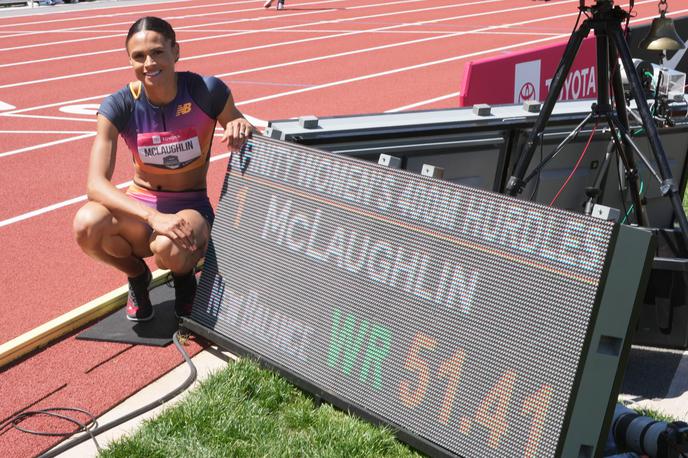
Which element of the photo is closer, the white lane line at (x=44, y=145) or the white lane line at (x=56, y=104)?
the white lane line at (x=44, y=145)

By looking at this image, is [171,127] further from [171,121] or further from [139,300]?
[139,300]

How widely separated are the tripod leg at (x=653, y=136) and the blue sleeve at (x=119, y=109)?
244 centimetres

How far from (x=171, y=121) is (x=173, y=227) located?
712 mm

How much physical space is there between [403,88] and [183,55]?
579 centimetres

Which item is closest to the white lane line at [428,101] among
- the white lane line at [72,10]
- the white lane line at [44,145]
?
the white lane line at [44,145]

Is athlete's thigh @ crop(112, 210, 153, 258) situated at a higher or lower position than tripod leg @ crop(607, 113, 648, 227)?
lower

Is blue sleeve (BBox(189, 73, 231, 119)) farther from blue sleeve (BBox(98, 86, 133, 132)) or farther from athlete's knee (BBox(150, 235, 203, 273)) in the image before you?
athlete's knee (BBox(150, 235, 203, 273))

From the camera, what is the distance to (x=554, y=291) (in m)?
2.96

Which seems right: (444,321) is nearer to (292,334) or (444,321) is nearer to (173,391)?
(292,334)

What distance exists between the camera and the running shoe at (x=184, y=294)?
14.7ft

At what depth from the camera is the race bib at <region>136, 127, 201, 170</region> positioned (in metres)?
4.49

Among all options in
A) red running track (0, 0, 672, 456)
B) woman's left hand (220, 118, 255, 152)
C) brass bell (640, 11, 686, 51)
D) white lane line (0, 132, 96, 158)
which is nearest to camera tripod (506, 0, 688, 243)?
brass bell (640, 11, 686, 51)

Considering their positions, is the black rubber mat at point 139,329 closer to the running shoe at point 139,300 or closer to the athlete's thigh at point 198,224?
the running shoe at point 139,300

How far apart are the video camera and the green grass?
31.9 inches
